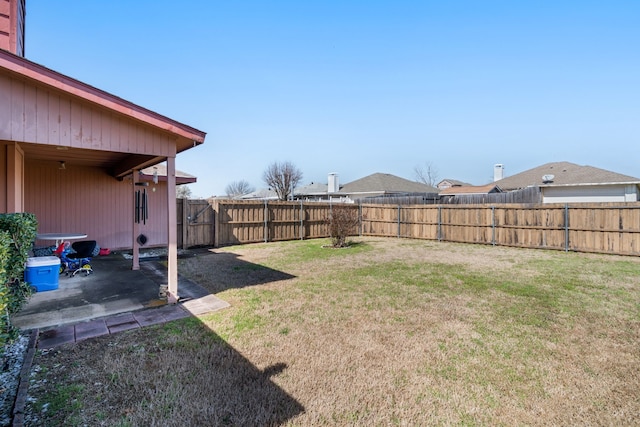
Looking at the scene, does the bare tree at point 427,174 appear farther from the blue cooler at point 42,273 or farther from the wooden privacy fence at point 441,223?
the blue cooler at point 42,273

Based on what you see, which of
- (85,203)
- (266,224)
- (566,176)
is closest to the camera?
(85,203)

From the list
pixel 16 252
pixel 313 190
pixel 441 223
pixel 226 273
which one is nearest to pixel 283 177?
pixel 313 190

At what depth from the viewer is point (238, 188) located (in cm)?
5947

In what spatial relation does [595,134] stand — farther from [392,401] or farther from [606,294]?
[392,401]

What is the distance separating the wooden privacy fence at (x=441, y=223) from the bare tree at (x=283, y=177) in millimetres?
22664

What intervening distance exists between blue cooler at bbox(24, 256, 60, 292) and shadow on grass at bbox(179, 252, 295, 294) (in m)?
2.23

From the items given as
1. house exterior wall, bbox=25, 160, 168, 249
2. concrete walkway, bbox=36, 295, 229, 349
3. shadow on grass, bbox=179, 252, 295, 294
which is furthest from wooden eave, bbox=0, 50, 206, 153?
house exterior wall, bbox=25, 160, 168, 249

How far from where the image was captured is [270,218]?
12820mm

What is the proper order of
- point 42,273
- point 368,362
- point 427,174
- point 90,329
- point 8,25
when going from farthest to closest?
point 427,174 < point 8,25 < point 42,273 < point 90,329 < point 368,362

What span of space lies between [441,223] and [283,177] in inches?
1040

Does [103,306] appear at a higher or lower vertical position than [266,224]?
lower

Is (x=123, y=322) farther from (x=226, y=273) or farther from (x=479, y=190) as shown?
(x=479, y=190)

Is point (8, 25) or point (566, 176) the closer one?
point (8, 25)

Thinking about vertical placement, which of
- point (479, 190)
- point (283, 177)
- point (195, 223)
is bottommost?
point (195, 223)
